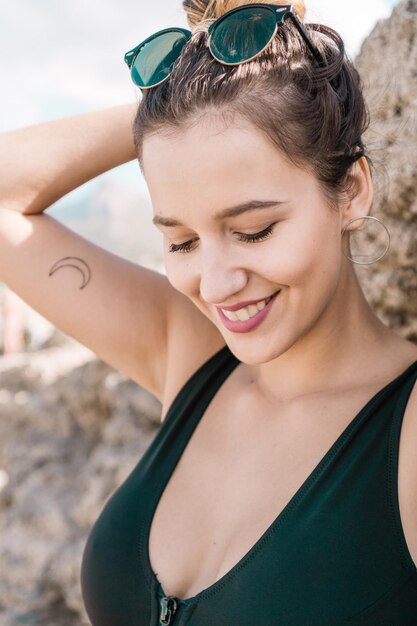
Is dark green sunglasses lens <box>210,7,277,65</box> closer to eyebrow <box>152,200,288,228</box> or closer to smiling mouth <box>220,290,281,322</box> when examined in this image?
eyebrow <box>152,200,288,228</box>

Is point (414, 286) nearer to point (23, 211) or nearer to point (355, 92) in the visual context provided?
point (355, 92)

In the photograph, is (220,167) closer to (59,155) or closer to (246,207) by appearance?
(246,207)

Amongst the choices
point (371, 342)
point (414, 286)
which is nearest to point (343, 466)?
point (371, 342)

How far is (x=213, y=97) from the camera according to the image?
65.4 inches

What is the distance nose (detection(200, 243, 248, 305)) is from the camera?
164 cm

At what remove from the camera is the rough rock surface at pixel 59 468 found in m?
2.97

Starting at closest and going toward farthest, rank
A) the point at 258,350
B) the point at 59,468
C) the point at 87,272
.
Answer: the point at 258,350
the point at 87,272
the point at 59,468

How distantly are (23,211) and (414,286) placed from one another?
1.28 m

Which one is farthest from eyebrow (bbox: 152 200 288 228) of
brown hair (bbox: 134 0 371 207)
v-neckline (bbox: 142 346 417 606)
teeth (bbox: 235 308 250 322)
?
v-neckline (bbox: 142 346 417 606)

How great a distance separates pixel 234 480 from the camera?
189cm

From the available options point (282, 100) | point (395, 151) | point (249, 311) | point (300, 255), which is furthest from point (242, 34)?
point (395, 151)

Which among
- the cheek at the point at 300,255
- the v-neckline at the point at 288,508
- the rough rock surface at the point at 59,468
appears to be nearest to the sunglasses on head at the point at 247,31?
the cheek at the point at 300,255

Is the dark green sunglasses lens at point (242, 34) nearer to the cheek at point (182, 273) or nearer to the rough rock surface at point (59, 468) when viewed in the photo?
the cheek at point (182, 273)

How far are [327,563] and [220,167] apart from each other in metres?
0.84
